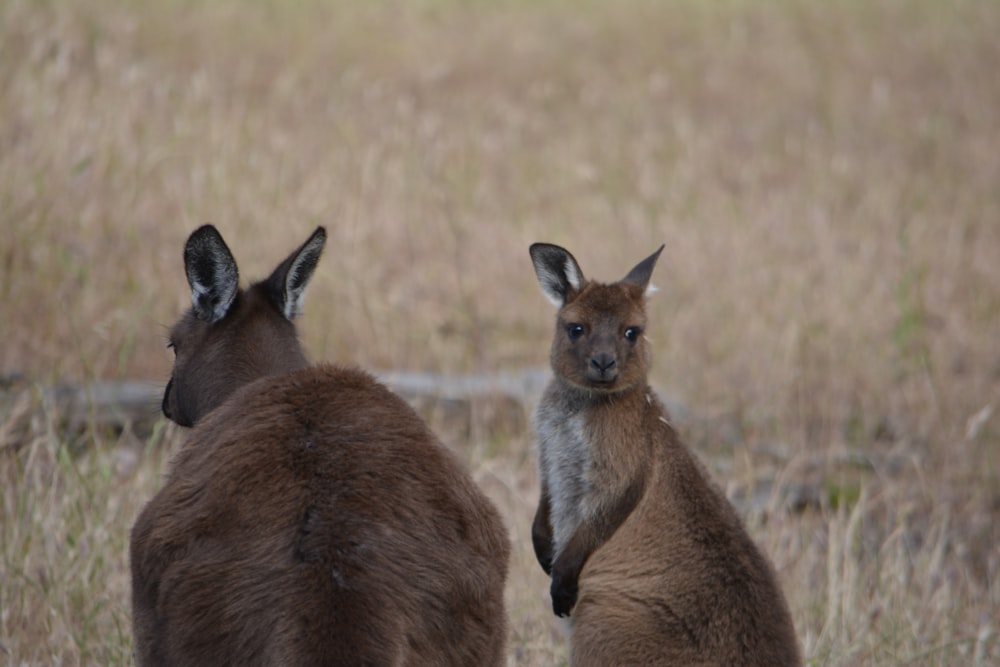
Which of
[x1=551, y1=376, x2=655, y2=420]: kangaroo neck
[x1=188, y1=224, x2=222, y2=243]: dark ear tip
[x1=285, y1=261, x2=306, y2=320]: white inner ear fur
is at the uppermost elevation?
[x1=188, y1=224, x2=222, y2=243]: dark ear tip

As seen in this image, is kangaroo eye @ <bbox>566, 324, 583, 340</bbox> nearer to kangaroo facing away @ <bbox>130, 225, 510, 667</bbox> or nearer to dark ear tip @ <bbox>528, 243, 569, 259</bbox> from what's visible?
dark ear tip @ <bbox>528, 243, 569, 259</bbox>

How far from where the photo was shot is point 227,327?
4.22 m

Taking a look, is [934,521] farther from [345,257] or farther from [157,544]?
[157,544]

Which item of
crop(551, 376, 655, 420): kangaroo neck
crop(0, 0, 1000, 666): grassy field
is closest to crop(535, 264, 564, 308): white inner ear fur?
crop(551, 376, 655, 420): kangaroo neck

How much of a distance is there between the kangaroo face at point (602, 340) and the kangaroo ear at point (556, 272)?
0.06 metres

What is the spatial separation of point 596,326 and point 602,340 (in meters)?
0.06

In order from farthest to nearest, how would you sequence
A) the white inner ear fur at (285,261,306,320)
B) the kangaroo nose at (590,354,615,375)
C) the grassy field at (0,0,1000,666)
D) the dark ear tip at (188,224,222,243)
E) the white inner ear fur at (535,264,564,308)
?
the grassy field at (0,0,1000,666), the white inner ear fur at (535,264,564,308), the kangaroo nose at (590,354,615,375), the white inner ear fur at (285,261,306,320), the dark ear tip at (188,224,222,243)

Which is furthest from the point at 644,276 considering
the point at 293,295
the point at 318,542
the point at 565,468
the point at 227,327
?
the point at 318,542

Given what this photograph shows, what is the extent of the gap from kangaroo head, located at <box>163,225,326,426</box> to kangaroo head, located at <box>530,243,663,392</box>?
0.94m

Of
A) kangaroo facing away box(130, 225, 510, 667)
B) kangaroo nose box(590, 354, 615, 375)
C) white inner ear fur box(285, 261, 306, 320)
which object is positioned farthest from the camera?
kangaroo nose box(590, 354, 615, 375)

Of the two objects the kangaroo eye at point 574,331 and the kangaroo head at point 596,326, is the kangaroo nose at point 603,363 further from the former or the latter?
the kangaroo eye at point 574,331

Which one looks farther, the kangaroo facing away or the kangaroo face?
the kangaroo face

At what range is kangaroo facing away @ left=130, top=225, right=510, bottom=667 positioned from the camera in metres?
3.10

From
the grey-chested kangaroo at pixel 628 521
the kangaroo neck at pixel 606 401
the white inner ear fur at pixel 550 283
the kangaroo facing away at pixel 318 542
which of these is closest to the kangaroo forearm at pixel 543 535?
the grey-chested kangaroo at pixel 628 521
